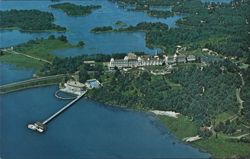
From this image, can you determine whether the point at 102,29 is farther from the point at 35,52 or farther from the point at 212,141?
the point at 212,141

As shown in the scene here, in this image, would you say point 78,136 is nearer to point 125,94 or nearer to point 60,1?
point 125,94

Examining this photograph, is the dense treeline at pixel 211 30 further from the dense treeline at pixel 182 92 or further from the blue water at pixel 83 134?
the blue water at pixel 83 134

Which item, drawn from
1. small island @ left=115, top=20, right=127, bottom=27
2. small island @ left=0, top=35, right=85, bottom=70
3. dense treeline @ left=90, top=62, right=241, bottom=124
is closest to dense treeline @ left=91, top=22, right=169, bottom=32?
small island @ left=115, top=20, right=127, bottom=27

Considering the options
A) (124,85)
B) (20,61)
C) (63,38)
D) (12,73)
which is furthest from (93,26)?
(124,85)

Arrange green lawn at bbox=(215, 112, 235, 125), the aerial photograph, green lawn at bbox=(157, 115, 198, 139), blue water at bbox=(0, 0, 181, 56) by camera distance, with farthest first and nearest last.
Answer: blue water at bbox=(0, 0, 181, 56), green lawn at bbox=(215, 112, 235, 125), green lawn at bbox=(157, 115, 198, 139), the aerial photograph

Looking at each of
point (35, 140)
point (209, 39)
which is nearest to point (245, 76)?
point (209, 39)

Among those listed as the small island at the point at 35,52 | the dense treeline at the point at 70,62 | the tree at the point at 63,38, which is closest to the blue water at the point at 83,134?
the dense treeline at the point at 70,62

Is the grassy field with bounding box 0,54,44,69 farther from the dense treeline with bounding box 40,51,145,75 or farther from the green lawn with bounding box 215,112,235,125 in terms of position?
the green lawn with bounding box 215,112,235,125
